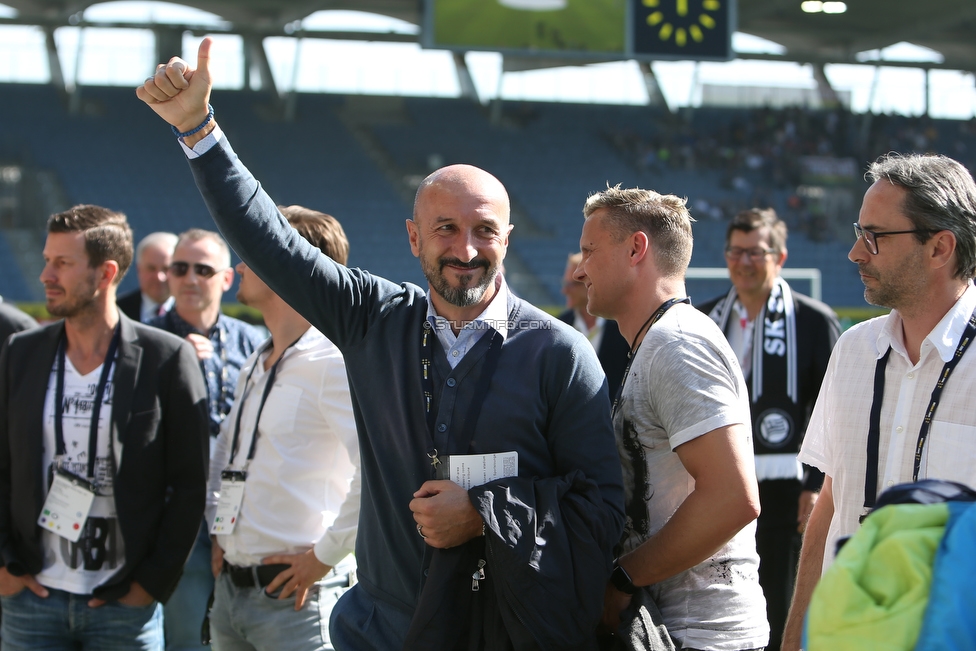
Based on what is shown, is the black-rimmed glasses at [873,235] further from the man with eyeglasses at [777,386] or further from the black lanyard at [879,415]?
the man with eyeglasses at [777,386]

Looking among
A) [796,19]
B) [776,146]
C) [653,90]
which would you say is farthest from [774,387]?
[653,90]

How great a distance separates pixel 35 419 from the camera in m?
3.05

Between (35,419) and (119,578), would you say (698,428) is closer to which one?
(119,578)

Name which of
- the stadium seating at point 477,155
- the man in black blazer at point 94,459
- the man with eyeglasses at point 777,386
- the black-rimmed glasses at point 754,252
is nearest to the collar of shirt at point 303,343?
the man in black blazer at point 94,459

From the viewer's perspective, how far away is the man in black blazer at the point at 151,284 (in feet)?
18.1

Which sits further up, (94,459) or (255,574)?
(94,459)

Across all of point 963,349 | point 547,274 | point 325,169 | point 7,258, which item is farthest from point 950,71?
point 963,349

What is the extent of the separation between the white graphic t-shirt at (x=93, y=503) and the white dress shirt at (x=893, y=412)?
7.38ft

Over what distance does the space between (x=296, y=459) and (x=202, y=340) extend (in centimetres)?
133

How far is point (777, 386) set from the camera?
4258 mm

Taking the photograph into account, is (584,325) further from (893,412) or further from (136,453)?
(893,412)

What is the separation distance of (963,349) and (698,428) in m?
0.62

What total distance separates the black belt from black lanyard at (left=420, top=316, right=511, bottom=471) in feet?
3.62

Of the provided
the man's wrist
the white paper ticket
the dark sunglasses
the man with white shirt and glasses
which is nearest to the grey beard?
the white paper ticket
